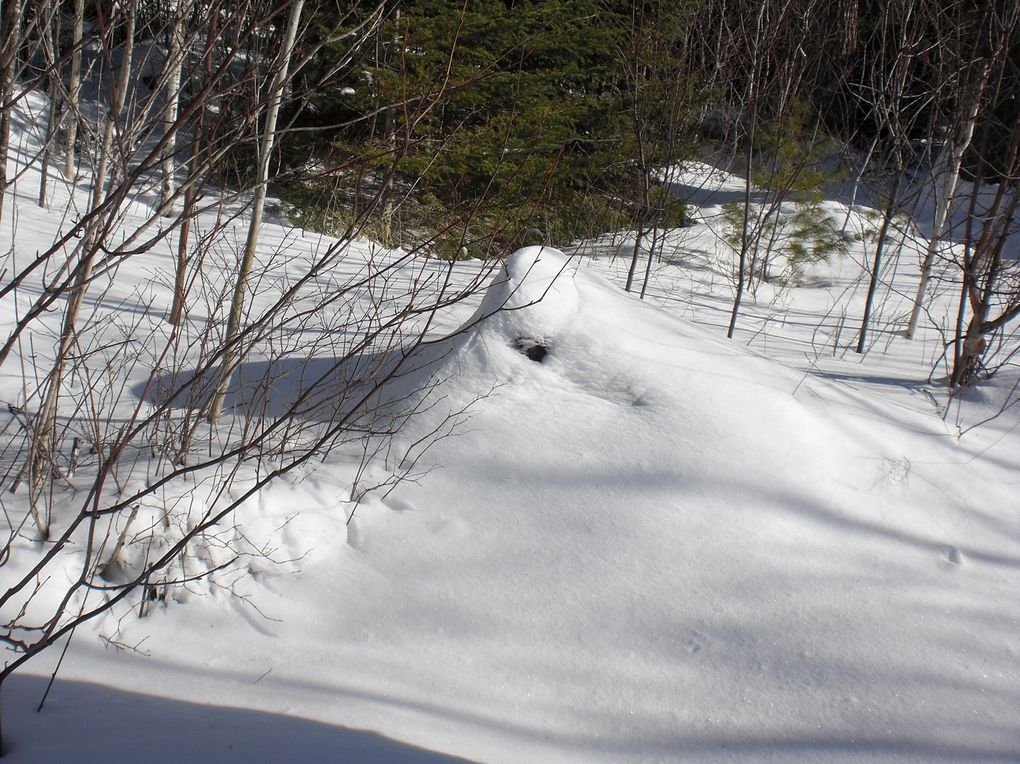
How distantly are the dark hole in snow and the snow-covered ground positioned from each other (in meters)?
0.02

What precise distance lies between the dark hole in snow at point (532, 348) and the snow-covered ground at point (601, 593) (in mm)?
16

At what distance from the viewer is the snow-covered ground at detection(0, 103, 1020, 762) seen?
209 cm

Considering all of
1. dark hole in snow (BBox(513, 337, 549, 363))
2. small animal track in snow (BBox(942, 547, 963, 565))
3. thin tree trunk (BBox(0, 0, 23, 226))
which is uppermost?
thin tree trunk (BBox(0, 0, 23, 226))

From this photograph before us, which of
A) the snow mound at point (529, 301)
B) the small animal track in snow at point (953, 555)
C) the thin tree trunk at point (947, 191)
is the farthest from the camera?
the thin tree trunk at point (947, 191)

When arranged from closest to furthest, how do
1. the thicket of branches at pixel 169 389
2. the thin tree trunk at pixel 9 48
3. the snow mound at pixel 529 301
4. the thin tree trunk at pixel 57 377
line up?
1. the thin tree trunk at pixel 9 48
2. the thicket of branches at pixel 169 389
3. the thin tree trunk at pixel 57 377
4. the snow mound at pixel 529 301

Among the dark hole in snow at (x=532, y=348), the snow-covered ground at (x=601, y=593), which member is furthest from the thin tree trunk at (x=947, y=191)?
the dark hole in snow at (x=532, y=348)

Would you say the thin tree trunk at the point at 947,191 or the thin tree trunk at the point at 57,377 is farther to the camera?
the thin tree trunk at the point at 947,191

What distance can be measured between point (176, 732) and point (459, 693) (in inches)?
29.4

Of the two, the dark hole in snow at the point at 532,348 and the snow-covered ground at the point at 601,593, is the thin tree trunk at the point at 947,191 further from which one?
the dark hole in snow at the point at 532,348

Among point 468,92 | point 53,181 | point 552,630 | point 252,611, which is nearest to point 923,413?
point 552,630

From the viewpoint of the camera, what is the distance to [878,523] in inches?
116

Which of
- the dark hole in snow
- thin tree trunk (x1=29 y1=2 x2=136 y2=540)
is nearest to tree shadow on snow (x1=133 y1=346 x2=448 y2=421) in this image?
the dark hole in snow

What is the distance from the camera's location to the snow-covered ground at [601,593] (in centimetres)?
209

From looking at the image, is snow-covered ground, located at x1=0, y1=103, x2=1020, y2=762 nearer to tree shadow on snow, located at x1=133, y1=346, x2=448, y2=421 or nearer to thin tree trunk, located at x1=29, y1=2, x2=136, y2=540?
tree shadow on snow, located at x1=133, y1=346, x2=448, y2=421
